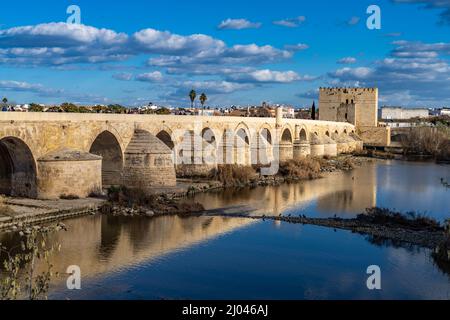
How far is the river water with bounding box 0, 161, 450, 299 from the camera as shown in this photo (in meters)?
8.16

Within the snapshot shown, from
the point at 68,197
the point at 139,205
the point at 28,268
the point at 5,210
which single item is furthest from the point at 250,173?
the point at 28,268

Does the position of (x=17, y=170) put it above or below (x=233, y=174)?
above

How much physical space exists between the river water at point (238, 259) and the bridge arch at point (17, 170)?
7.66 ft

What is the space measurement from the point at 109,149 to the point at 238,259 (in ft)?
29.5

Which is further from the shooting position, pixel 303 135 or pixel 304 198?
pixel 303 135

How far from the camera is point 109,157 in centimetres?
1788

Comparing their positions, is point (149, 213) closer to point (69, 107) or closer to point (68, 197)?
point (68, 197)

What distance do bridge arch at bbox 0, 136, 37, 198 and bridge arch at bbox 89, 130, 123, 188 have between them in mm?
3392

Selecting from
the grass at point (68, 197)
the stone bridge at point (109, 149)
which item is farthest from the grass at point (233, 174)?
the grass at point (68, 197)

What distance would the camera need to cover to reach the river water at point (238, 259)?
8164mm

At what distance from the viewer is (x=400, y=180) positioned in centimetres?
2272
